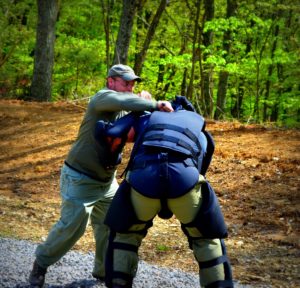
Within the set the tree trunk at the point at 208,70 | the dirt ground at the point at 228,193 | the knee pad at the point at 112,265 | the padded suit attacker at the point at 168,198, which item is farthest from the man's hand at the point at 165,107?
the tree trunk at the point at 208,70

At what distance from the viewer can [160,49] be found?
2155 cm

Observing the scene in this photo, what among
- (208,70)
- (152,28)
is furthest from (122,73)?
(208,70)

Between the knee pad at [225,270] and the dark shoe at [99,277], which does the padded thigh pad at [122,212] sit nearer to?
the knee pad at [225,270]

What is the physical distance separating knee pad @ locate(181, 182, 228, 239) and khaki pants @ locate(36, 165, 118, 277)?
115cm

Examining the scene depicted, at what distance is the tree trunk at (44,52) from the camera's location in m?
16.3

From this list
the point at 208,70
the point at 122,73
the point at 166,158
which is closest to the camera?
the point at 166,158

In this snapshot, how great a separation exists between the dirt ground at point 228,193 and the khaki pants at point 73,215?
47.2 inches

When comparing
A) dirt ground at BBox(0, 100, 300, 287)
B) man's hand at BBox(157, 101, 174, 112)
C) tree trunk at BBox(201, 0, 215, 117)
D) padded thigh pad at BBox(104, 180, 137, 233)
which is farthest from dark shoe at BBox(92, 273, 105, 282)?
tree trunk at BBox(201, 0, 215, 117)

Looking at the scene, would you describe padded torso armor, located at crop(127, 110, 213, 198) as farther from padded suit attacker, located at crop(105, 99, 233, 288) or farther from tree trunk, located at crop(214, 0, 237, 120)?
tree trunk, located at crop(214, 0, 237, 120)

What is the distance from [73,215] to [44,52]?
509 inches

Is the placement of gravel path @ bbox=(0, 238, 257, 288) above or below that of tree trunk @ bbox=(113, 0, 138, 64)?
below

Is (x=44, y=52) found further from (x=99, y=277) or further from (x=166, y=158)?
(x=166, y=158)

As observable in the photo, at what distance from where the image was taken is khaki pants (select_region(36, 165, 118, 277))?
14.5 ft

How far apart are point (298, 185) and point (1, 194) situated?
4.89 meters
